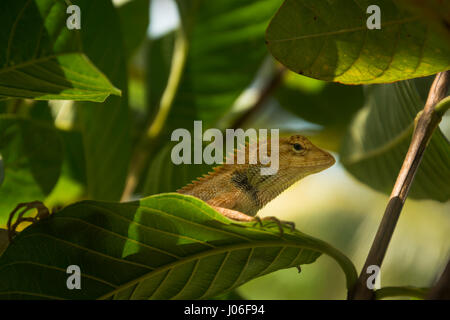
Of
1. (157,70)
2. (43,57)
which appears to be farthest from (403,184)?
(157,70)

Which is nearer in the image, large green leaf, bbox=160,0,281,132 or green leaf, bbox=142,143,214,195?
green leaf, bbox=142,143,214,195

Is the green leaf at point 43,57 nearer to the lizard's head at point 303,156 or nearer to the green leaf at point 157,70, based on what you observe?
the lizard's head at point 303,156

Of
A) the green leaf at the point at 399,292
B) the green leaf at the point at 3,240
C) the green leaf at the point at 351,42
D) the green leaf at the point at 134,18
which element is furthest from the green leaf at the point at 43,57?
the green leaf at the point at 134,18

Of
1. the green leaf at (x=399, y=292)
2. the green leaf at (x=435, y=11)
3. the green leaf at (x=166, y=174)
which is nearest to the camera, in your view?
the green leaf at (x=435, y=11)

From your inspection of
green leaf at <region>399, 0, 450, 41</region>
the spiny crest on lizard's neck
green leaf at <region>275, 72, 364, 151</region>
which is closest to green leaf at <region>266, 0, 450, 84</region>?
green leaf at <region>399, 0, 450, 41</region>

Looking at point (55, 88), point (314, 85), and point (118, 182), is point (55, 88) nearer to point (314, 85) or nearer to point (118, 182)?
point (118, 182)

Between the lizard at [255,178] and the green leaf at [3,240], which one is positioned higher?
the lizard at [255,178]

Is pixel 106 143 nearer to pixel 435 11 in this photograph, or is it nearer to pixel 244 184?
pixel 244 184

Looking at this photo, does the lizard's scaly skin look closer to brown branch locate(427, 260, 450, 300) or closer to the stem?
the stem
